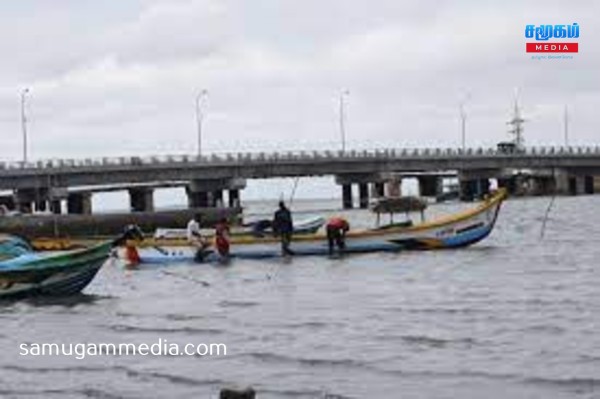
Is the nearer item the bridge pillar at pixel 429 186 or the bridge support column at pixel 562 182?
the bridge support column at pixel 562 182

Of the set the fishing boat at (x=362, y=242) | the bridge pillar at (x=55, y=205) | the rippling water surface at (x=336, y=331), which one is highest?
the bridge pillar at (x=55, y=205)

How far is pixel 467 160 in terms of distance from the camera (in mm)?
143875

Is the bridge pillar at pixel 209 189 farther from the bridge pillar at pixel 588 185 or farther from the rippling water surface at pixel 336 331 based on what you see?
the rippling water surface at pixel 336 331

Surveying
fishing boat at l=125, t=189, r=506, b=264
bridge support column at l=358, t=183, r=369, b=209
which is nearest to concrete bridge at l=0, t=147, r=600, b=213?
bridge support column at l=358, t=183, r=369, b=209

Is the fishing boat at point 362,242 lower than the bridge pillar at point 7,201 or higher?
lower

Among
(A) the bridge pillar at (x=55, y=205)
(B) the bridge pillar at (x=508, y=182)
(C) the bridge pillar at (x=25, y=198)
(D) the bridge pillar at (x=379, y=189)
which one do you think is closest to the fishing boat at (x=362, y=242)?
(A) the bridge pillar at (x=55, y=205)

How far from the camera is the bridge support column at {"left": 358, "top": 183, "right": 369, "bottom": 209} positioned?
14612cm

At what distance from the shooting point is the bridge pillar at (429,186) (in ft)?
538

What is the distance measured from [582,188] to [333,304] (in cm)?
14615

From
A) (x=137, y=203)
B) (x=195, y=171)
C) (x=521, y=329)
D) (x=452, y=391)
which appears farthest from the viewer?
(x=137, y=203)

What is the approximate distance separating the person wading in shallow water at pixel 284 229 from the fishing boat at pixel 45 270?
12.5 metres

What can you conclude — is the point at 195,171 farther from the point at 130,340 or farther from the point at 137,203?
the point at 130,340

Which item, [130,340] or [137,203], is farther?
[137,203]

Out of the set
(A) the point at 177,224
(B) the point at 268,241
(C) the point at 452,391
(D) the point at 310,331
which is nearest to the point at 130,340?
(D) the point at 310,331
